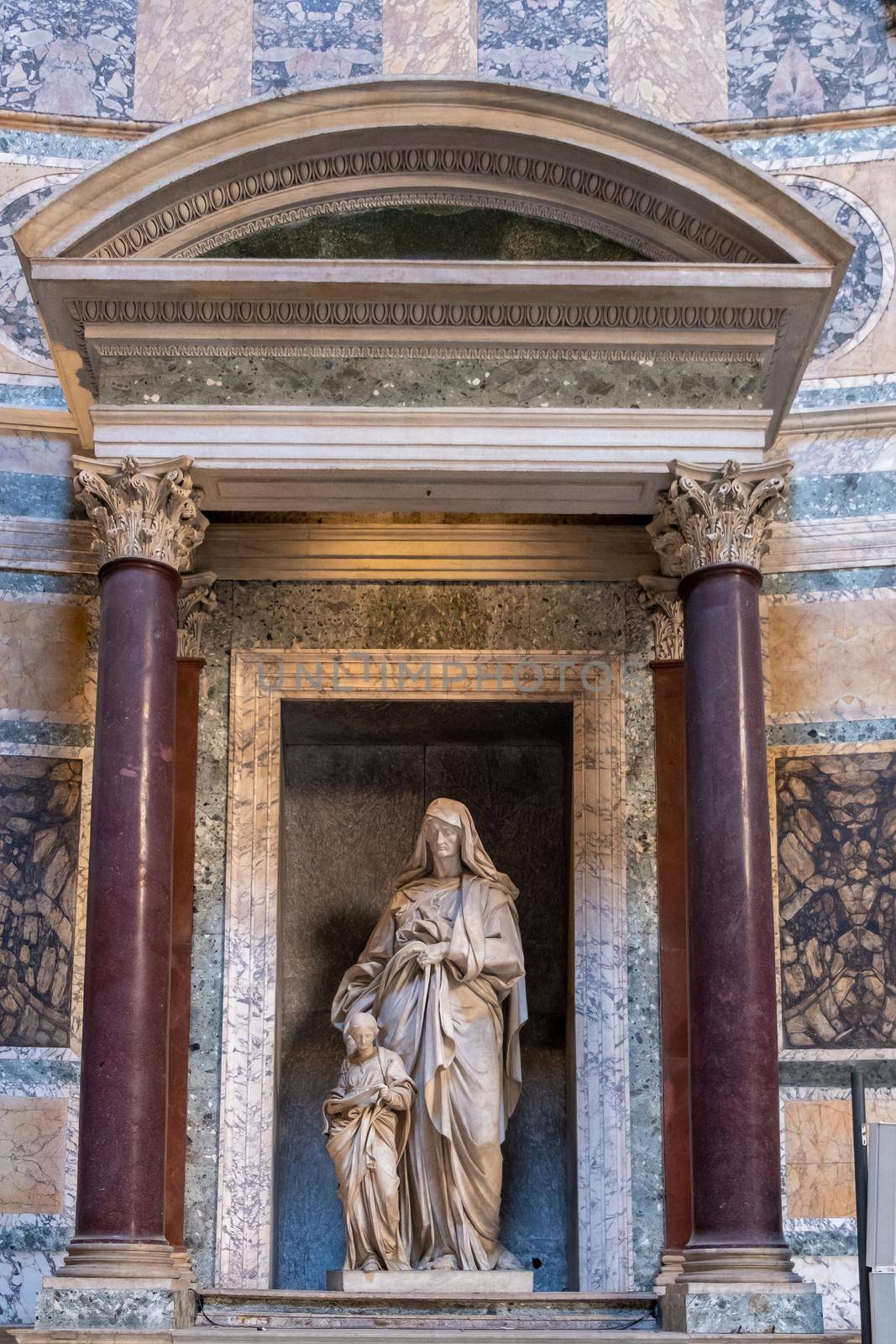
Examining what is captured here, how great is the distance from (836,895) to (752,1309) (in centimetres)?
289

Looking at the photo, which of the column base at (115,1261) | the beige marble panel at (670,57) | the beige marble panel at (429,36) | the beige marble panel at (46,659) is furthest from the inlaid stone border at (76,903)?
the beige marble panel at (670,57)

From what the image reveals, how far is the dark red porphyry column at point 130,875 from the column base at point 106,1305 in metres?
0.06

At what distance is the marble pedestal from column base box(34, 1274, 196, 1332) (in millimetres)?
2350

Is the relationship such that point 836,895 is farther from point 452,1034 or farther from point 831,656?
point 452,1034

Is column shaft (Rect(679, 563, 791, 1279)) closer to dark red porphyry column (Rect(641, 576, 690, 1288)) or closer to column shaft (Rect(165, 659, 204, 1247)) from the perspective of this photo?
dark red porphyry column (Rect(641, 576, 690, 1288))

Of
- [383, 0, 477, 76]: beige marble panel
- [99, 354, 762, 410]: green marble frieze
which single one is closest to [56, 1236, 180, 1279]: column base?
[99, 354, 762, 410]: green marble frieze

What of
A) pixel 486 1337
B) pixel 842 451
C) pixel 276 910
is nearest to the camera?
pixel 486 1337

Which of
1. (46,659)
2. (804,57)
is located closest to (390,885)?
(46,659)

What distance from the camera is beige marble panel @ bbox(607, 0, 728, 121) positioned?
43.5 feet

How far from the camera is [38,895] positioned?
11.8 metres

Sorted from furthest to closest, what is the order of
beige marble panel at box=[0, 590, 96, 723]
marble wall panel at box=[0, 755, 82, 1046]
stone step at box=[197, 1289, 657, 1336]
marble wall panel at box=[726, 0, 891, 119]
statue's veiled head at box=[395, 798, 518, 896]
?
marble wall panel at box=[726, 0, 891, 119] < beige marble panel at box=[0, 590, 96, 723] < statue's veiled head at box=[395, 798, 518, 896] < marble wall panel at box=[0, 755, 82, 1046] < stone step at box=[197, 1289, 657, 1336]

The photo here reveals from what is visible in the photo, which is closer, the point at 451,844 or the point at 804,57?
the point at 451,844

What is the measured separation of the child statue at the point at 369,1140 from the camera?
35.9ft

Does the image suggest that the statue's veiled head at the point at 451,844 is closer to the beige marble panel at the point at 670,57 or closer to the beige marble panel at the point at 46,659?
the beige marble panel at the point at 46,659
